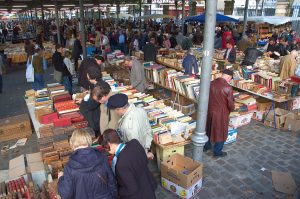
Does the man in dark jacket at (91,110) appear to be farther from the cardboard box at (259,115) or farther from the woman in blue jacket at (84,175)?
the cardboard box at (259,115)

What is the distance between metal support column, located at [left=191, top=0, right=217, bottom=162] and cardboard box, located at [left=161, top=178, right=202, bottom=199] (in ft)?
1.45

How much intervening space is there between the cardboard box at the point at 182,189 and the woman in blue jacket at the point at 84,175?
1.80 meters

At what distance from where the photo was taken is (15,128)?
6.46 m

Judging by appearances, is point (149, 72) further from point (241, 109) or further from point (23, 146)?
point (23, 146)

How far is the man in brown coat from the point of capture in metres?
4.89

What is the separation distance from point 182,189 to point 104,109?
1.71m

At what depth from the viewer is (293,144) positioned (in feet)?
19.8

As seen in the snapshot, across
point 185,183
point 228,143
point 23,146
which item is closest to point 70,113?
point 23,146

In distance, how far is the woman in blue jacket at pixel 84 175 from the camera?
8.35 ft

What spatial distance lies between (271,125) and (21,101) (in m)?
7.64

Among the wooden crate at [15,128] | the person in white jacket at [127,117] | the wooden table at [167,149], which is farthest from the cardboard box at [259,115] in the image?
the wooden crate at [15,128]

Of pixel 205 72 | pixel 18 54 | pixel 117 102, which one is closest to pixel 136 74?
pixel 205 72

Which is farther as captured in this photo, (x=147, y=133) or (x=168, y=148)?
(x=168, y=148)

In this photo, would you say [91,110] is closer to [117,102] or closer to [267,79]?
[117,102]
